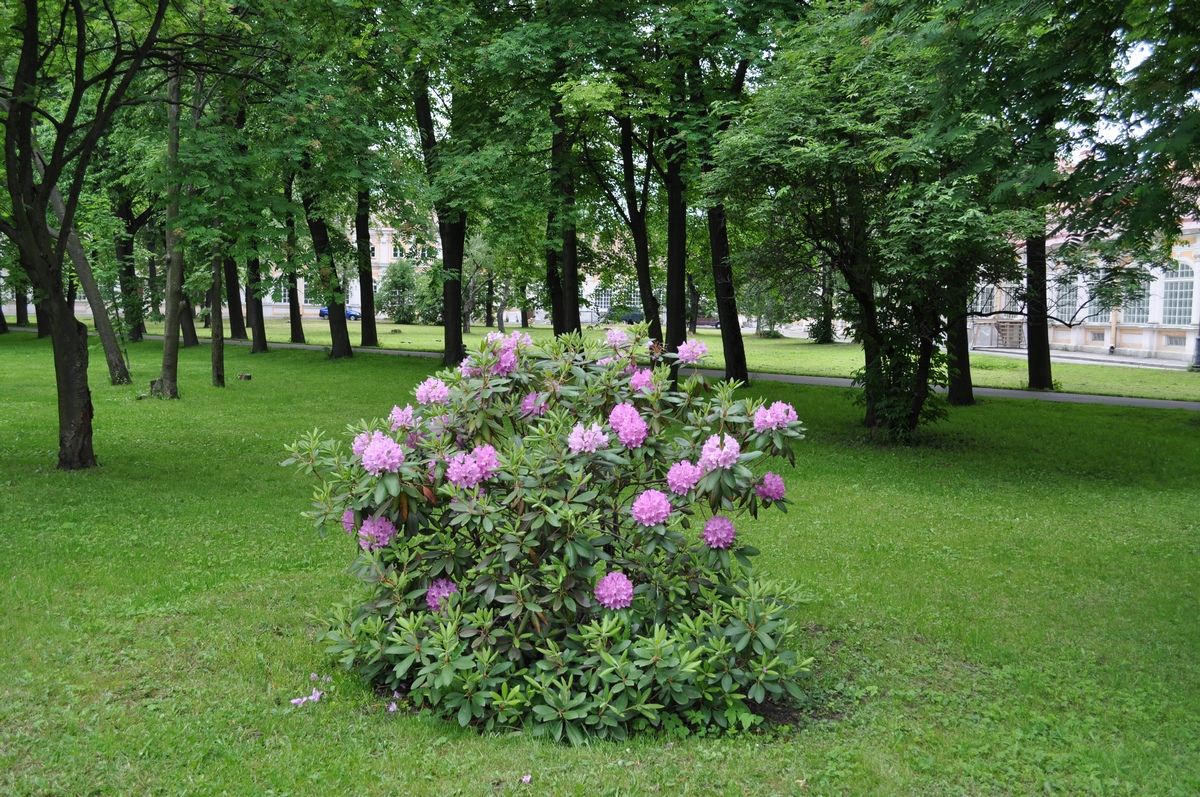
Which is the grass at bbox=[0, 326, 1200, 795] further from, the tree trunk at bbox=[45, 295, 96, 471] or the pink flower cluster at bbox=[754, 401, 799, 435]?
the pink flower cluster at bbox=[754, 401, 799, 435]

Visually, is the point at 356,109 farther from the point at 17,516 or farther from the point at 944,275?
the point at 944,275

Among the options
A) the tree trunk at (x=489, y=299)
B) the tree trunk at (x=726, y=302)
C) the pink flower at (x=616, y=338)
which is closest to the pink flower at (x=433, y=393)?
the pink flower at (x=616, y=338)

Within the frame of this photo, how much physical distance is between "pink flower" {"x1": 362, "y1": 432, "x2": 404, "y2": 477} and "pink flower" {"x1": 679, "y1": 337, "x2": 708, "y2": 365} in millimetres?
1482

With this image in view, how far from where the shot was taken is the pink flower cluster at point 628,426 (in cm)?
440

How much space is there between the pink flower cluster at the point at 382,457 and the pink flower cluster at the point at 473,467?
0.88 feet

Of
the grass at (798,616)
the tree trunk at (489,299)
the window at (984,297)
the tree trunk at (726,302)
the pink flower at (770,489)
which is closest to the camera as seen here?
the grass at (798,616)

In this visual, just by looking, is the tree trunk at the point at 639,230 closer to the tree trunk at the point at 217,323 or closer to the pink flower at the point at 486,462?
the tree trunk at the point at 217,323

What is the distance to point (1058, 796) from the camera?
12.4 ft

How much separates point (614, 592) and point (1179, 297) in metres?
41.3

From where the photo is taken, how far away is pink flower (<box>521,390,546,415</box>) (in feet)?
15.7

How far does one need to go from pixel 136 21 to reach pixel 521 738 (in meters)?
9.74

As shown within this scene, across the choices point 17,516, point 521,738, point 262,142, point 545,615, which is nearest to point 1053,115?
point 545,615

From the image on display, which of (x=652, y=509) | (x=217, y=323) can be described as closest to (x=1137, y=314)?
(x=217, y=323)

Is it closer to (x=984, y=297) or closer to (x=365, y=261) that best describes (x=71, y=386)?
(x=984, y=297)
